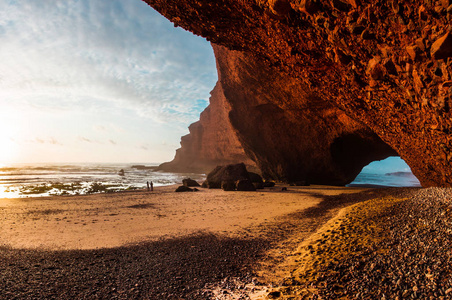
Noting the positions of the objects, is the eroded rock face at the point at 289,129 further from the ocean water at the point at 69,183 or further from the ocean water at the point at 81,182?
the ocean water at the point at 69,183

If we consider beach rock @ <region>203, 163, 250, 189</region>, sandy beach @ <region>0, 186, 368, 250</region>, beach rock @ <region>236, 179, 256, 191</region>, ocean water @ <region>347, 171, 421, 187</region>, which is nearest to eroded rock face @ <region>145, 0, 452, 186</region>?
sandy beach @ <region>0, 186, 368, 250</region>

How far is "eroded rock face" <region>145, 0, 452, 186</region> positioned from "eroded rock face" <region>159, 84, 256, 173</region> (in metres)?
37.6

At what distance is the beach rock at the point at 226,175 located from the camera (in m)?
22.4

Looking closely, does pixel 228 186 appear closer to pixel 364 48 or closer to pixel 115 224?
pixel 115 224

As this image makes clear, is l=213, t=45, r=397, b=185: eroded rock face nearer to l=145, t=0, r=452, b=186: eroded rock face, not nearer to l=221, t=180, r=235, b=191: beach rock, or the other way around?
l=221, t=180, r=235, b=191: beach rock

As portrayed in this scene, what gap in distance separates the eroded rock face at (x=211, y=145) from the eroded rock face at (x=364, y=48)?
37.6 meters

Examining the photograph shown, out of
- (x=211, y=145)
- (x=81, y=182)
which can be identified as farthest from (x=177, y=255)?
(x=211, y=145)

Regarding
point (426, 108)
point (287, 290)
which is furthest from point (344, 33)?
point (287, 290)

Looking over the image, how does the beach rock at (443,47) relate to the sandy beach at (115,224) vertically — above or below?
above

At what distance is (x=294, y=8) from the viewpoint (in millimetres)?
4781

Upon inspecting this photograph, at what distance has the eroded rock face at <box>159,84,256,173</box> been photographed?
53125 mm

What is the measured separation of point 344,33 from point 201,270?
5438 mm

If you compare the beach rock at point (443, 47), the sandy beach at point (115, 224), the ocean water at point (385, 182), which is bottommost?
the ocean water at point (385, 182)

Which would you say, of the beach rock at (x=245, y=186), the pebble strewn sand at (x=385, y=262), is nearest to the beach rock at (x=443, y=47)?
the pebble strewn sand at (x=385, y=262)
